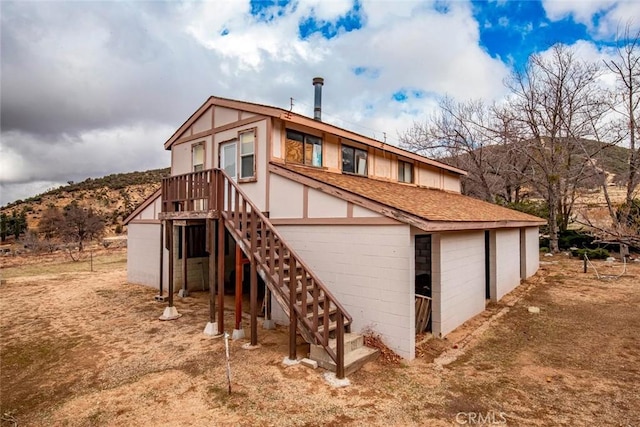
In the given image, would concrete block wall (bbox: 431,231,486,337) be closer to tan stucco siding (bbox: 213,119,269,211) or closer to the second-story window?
the second-story window

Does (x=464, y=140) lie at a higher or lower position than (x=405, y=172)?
higher

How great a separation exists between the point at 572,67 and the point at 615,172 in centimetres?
758

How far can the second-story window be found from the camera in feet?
29.6

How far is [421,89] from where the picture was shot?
955 inches

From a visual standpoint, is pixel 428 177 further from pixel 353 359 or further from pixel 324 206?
pixel 353 359

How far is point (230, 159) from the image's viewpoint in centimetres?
971

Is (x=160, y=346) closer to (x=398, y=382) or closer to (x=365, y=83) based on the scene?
(x=398, y=382)

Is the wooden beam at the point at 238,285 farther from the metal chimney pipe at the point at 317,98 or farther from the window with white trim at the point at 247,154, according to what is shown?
the metal chimney pipe at the point at 317,98

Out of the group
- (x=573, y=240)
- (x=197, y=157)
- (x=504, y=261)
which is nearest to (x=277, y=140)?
(x=197, y=157)

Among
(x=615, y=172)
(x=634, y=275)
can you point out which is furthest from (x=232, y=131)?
(x=615, y=172)

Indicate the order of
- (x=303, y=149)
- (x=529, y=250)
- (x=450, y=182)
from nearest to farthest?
1. (x=303, y=149)
2. (x=529, y=250)
3. (x=450, y=182)

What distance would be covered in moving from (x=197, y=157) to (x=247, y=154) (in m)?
2.74

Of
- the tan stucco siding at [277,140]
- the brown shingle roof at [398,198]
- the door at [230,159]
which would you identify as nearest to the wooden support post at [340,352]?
the brown shingle roof at [398,198]

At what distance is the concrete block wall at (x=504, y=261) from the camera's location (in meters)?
10.6
